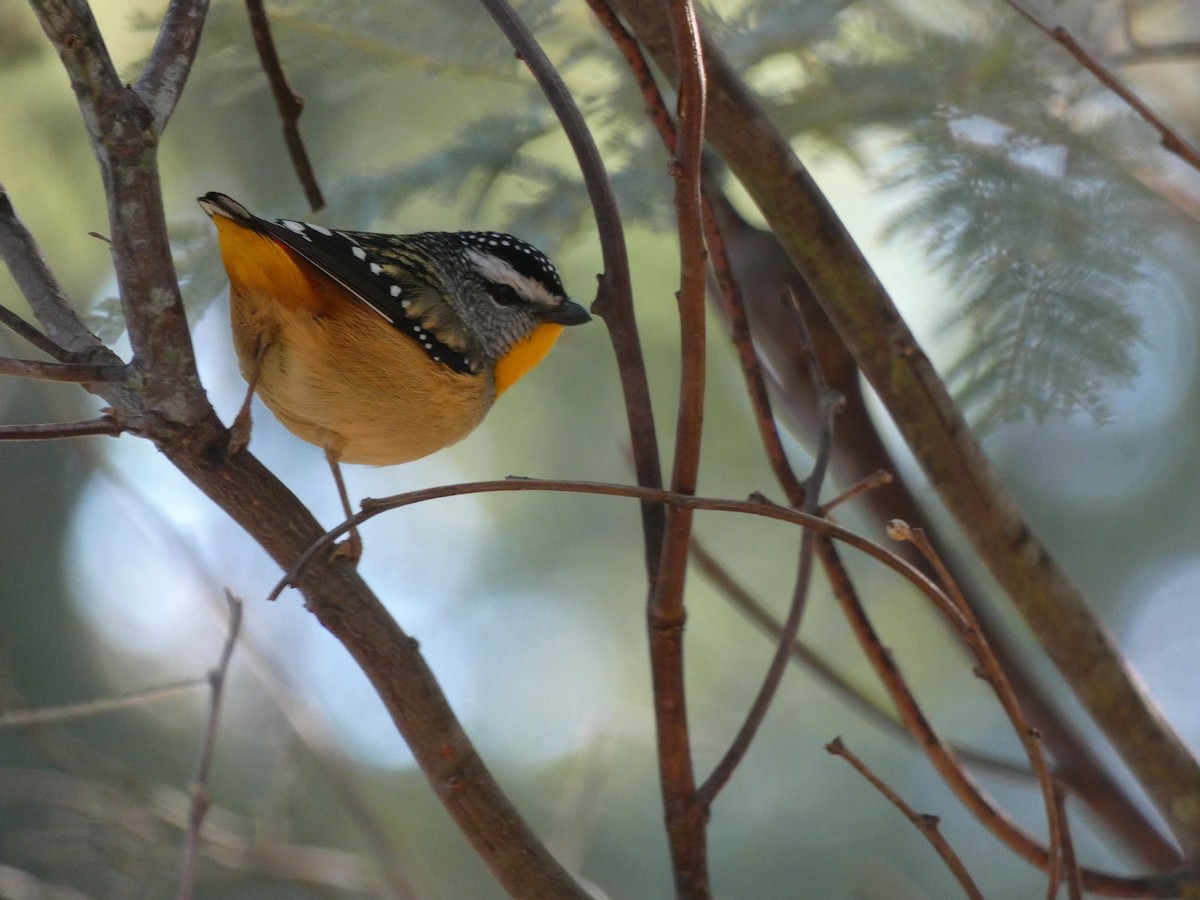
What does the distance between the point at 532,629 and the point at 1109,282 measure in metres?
2.99

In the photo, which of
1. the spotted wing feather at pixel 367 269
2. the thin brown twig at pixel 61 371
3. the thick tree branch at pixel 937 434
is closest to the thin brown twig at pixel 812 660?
the thick tree branch at pixel 937 434

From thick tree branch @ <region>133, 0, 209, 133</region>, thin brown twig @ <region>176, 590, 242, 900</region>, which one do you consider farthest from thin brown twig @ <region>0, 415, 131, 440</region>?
thin brown twig @ <region>176, 590, 242, 900</region>

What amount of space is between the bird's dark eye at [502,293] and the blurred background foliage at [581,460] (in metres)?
0.12

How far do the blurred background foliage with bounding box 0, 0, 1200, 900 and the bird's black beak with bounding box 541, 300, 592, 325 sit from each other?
0.13 metres

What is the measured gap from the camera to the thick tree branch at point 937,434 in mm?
1576

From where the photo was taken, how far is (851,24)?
2.38m

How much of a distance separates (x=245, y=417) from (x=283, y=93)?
49 cm

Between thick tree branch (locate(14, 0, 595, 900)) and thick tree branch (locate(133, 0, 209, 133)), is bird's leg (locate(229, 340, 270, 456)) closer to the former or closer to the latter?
thick tree branch (locate(14, 0, 595, 900))

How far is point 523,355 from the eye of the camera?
8.14 ft

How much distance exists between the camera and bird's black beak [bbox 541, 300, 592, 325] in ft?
8.09

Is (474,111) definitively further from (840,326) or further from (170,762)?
(170,762)

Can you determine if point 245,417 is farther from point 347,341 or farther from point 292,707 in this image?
point 292,707

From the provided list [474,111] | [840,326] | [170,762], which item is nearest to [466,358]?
[840,326]

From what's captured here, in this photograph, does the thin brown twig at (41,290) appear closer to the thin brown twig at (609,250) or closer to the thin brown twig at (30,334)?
the thin brown twig at (30,334)
